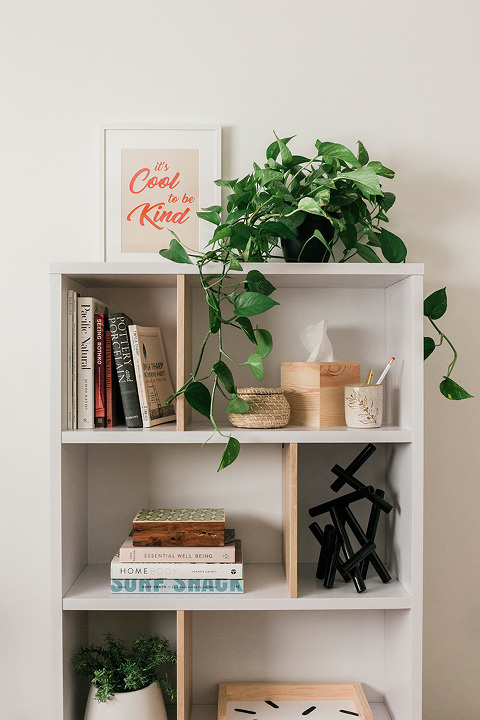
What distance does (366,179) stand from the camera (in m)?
1.21

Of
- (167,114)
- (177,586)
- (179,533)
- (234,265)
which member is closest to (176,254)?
(234,265)

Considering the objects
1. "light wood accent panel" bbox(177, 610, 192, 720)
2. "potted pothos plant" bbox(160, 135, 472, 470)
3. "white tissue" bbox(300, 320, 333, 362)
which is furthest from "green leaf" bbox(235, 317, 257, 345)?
"light wood accent panel" bbox(177, 610, 192, 720)

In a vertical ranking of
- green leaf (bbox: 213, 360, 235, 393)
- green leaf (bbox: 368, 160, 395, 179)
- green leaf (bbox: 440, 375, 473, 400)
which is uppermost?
green leaf (bbox: 368, 160, 395, 179)

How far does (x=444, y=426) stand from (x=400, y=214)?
0.53 meters

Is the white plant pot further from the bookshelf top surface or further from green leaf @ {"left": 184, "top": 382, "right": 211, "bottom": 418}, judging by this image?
the bookshelf top surface

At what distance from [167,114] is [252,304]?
2.00 feet

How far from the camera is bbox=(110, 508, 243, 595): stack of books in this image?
1271 millimetres

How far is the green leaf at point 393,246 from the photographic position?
139cm

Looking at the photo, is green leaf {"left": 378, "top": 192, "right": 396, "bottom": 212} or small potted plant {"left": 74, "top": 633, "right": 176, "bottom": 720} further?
green leaf {"left": 378, "top": 192, "right": 396, "bottom": 212}

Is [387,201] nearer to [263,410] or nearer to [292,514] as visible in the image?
[263,410]

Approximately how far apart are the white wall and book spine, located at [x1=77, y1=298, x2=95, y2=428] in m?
0.25

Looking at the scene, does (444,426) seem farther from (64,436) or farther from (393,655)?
(64,436)

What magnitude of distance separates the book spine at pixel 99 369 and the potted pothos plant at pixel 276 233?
0.18 m

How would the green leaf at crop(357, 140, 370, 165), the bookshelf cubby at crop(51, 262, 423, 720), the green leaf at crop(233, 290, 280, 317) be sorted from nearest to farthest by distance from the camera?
the green leaf at crop(233, 290, 280, 317), the green leaf at crop(357, 140, 370, 165), the bookshelf cubby at crop(51, 262, 423, 720)
